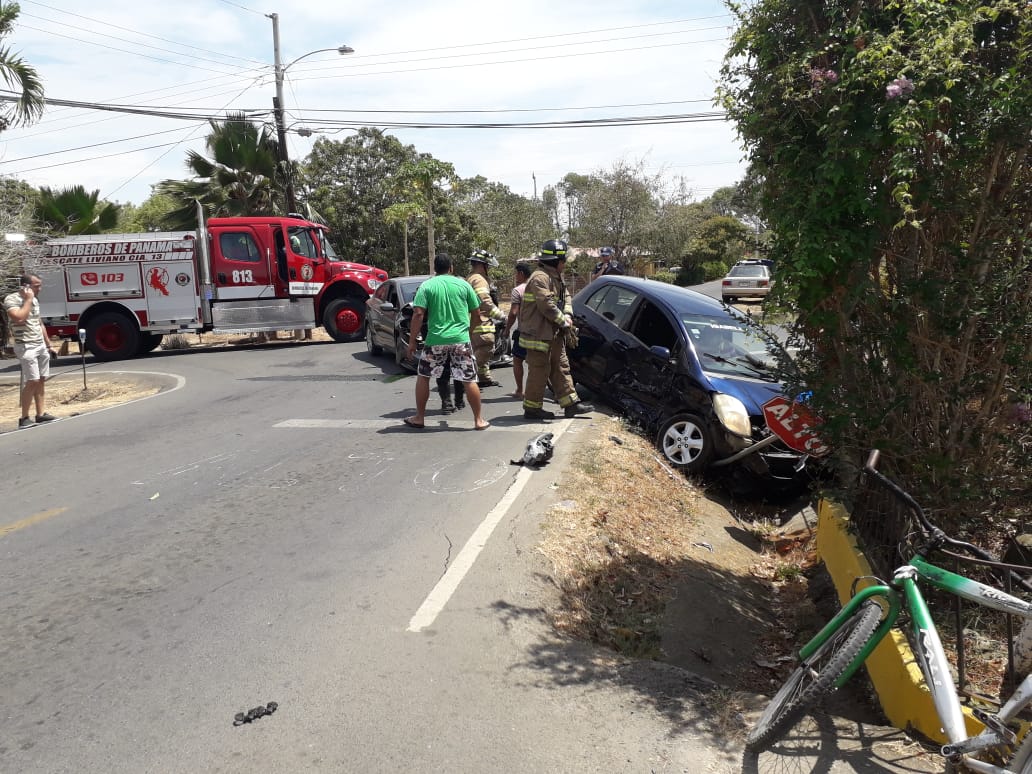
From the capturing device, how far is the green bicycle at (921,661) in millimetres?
2459

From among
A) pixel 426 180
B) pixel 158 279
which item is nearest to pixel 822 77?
pixel 158 279

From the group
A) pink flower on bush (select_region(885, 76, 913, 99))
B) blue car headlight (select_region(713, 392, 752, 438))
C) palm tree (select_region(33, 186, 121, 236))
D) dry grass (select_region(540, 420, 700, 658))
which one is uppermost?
palm tree (select_region(33, 186, 121, 236))

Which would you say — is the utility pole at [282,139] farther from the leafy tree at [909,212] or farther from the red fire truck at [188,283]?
the leafy tree at [909,212]

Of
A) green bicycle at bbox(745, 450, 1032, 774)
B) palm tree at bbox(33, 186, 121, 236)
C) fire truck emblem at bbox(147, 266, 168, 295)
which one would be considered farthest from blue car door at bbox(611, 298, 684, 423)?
palm tree at bbox(33, 186, 121, 236)

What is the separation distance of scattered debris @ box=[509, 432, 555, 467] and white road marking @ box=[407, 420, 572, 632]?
0.19 meters

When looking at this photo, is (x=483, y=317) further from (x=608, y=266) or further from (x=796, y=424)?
(x=796, y=424)

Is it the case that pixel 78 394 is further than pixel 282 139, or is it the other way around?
pixel 282 139

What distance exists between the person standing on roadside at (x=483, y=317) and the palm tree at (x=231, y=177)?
16.7m

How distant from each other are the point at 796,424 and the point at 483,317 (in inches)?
255

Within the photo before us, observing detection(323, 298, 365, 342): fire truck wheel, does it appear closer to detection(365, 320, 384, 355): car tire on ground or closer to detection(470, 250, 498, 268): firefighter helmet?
detection(365, 320, 384, 355): car tire on ground

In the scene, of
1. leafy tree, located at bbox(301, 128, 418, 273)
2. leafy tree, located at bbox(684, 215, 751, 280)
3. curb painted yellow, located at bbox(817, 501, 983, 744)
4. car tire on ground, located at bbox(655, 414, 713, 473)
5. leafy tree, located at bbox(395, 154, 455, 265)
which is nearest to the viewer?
curb painted yellow, located at bbox(817, 501, 983, 744)

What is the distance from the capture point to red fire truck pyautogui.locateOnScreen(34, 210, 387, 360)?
16.8 meters

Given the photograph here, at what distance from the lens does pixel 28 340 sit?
9805 mm

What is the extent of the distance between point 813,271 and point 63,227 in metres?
22.5
